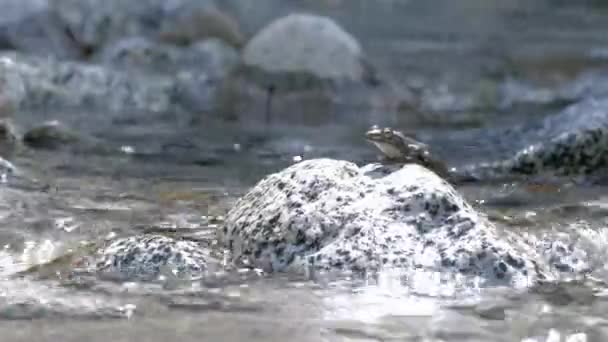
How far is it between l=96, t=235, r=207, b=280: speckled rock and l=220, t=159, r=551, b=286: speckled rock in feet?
0.79

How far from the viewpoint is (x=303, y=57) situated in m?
12.3

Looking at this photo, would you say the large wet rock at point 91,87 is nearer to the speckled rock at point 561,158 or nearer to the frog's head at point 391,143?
the speckled rock at point 561,158

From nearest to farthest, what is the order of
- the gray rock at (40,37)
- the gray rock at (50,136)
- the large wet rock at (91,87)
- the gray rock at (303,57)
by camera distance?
the gray rock at (50,136) < the large wet rock at (91,87) < the gray rock at (303,57) < the gray rock at (40,37)

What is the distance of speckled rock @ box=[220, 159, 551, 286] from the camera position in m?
4.46

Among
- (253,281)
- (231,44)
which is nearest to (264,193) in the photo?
(253,281)

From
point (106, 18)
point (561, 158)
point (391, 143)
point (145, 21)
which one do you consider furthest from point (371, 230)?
point (145, 21)

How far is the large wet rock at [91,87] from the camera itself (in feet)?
37.9

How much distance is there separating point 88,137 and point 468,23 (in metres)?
14.4

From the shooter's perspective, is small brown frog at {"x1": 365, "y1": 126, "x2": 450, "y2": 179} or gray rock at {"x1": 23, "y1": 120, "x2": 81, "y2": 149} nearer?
small brown frog at {"x1": 365, "y1": 126, "x2": 450, "y2": 179}

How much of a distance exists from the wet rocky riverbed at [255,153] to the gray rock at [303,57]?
2cm

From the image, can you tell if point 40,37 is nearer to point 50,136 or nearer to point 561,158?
point 50,136

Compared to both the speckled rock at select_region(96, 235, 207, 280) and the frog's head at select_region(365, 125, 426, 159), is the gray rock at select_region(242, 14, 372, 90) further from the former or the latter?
the speckled rock at select_region(96, 235, 207, 280)

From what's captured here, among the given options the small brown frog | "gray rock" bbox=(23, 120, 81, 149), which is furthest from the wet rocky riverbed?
the small brown frog

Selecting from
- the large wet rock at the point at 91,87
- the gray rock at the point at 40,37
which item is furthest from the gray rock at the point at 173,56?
the gray rock at the point at 40,37
